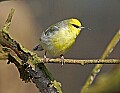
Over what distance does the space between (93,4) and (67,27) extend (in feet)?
15.1

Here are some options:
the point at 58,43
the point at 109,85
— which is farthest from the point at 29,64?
the point at 58,43

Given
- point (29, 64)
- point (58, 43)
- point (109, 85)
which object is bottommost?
point (109, 85)

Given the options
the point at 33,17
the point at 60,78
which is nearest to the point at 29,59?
the point at 60,78

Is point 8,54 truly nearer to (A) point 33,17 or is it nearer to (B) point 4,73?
(B) point 4,73

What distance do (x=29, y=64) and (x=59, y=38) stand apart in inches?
31.0

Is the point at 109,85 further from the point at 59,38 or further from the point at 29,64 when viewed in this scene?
the point at 59,38

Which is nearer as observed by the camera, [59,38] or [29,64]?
[29,64]

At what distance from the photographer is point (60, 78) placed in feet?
13.4

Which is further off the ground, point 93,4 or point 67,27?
point 93,4

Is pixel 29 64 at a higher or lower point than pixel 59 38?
lower

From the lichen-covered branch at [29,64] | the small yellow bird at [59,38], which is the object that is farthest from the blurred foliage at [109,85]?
the small yellow bird at [59,38]

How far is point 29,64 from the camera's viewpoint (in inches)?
29.2

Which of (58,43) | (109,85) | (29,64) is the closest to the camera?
(109,85)

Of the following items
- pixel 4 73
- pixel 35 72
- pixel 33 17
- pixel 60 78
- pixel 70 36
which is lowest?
pixel 35 72
